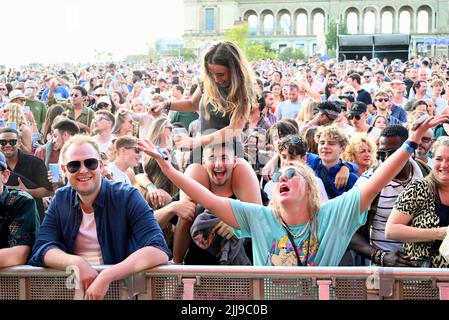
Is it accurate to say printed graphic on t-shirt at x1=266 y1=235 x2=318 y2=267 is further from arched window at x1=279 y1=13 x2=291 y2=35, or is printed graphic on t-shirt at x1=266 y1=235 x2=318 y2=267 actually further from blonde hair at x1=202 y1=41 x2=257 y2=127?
arched window at x1=279 y1=13 x2=291 y2=35

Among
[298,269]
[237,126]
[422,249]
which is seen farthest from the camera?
[237,126]

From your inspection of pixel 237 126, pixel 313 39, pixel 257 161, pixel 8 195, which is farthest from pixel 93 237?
pixel 313 39

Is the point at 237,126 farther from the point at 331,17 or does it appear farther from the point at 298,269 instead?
the point at 331,17

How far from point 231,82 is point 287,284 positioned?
2.18 meters

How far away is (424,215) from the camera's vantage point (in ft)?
14.3

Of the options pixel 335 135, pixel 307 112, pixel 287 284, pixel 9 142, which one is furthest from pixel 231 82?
pixel 307 112

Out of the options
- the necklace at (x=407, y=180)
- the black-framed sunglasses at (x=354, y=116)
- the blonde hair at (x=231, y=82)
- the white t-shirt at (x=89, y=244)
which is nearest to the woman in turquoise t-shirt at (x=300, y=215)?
the white t-shirt at (x=89, y=244)

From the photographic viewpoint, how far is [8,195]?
13.4 feet

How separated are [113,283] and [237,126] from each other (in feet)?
6.59

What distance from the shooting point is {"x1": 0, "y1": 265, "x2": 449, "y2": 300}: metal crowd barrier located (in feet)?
10.6

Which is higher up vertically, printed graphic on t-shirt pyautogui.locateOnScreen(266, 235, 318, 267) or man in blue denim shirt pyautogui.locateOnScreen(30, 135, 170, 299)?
man in blue denim shirt pyautogui.locateOnScreen(30, 135, 170, 299)

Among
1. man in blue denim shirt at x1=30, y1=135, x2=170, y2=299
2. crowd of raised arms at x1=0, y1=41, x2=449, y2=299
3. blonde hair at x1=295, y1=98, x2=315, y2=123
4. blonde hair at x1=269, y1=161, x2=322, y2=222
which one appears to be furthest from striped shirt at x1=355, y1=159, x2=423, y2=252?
blonde hair at x1=295, y1=98, x2=315, y2=123

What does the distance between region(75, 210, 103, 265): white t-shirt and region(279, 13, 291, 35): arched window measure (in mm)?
100364

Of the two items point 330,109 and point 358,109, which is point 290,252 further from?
point 358,109
